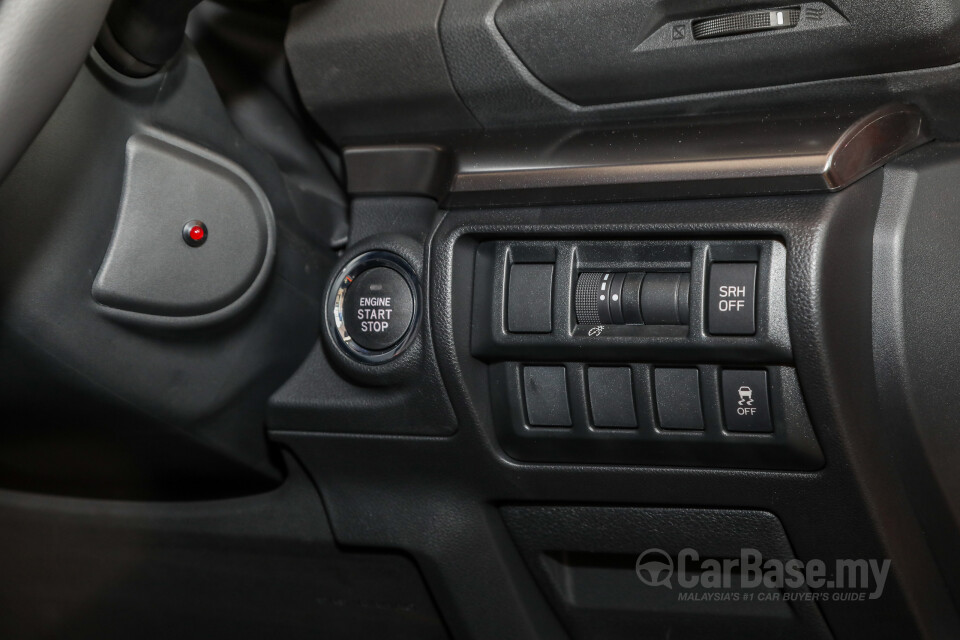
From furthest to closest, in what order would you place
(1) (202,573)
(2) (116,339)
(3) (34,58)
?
(1) (202,573) → (2) (116,339) → (3) (34,58)

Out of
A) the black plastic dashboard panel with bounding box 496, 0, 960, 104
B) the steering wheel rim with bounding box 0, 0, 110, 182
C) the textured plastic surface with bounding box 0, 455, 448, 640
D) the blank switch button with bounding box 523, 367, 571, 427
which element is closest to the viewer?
the steering wheel rim with bounding box 0, 0, 110, 182

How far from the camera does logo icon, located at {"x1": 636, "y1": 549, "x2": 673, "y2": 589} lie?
95 cm

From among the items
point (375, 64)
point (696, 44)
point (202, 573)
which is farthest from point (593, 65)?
point (202, 573)

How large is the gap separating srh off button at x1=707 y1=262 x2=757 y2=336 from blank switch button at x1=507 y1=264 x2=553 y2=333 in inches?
5.9

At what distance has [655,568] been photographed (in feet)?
3.15

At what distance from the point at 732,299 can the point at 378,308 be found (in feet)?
1.20

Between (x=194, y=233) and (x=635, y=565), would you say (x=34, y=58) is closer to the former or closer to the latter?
(x=194, y=233)

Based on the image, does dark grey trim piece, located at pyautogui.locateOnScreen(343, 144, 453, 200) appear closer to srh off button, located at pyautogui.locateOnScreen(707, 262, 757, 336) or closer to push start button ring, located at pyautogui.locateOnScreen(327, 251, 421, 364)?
push start button ring, located at pyautogui.locateOnScreen(327, 251, 421, 364)

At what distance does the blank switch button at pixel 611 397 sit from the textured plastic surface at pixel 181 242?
1.26 feet

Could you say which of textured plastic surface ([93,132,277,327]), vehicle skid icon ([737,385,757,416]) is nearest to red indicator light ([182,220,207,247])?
textured plastic surface ([93,132,277,327])

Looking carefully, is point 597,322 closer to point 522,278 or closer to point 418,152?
point 522,278

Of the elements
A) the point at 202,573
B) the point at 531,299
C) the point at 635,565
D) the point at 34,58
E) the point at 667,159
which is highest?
the point at 34,58

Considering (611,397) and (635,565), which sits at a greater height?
(611,397)

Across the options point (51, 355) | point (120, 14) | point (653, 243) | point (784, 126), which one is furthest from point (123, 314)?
point (784, 126)
